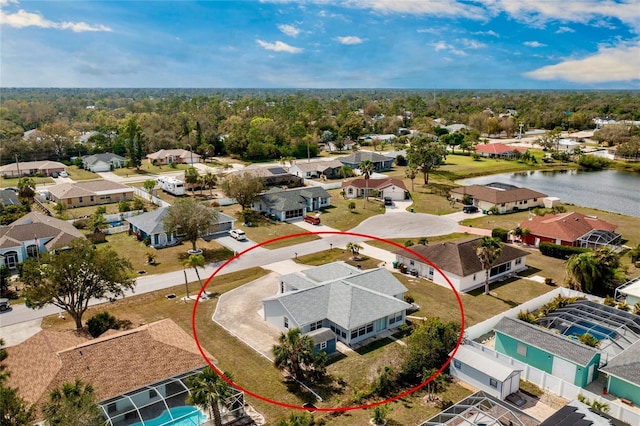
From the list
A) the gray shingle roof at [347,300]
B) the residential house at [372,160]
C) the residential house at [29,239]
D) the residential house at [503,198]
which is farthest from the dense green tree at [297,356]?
the residential house at [372,160]

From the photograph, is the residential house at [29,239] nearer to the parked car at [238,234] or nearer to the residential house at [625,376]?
the parked car at [238,234]

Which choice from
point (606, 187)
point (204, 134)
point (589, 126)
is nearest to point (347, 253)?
point (606, 187)

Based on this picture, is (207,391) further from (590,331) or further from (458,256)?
(458,256)

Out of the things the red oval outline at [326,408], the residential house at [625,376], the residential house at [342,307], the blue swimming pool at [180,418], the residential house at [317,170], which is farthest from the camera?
the residential house at [317,170]

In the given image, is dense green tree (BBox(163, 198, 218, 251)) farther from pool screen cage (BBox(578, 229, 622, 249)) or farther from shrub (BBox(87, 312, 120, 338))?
pool screen cage (BBox(578, 229, 622, 249))

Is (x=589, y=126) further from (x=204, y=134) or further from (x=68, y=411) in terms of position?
(x=68, y=411)

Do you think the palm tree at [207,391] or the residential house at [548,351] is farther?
the residential house at [548,351]

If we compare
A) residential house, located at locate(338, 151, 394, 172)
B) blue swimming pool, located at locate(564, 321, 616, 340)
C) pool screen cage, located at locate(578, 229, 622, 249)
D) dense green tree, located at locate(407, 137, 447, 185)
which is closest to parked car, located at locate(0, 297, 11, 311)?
blue swimming pool, located at locate(564, 321, 616, 340)
